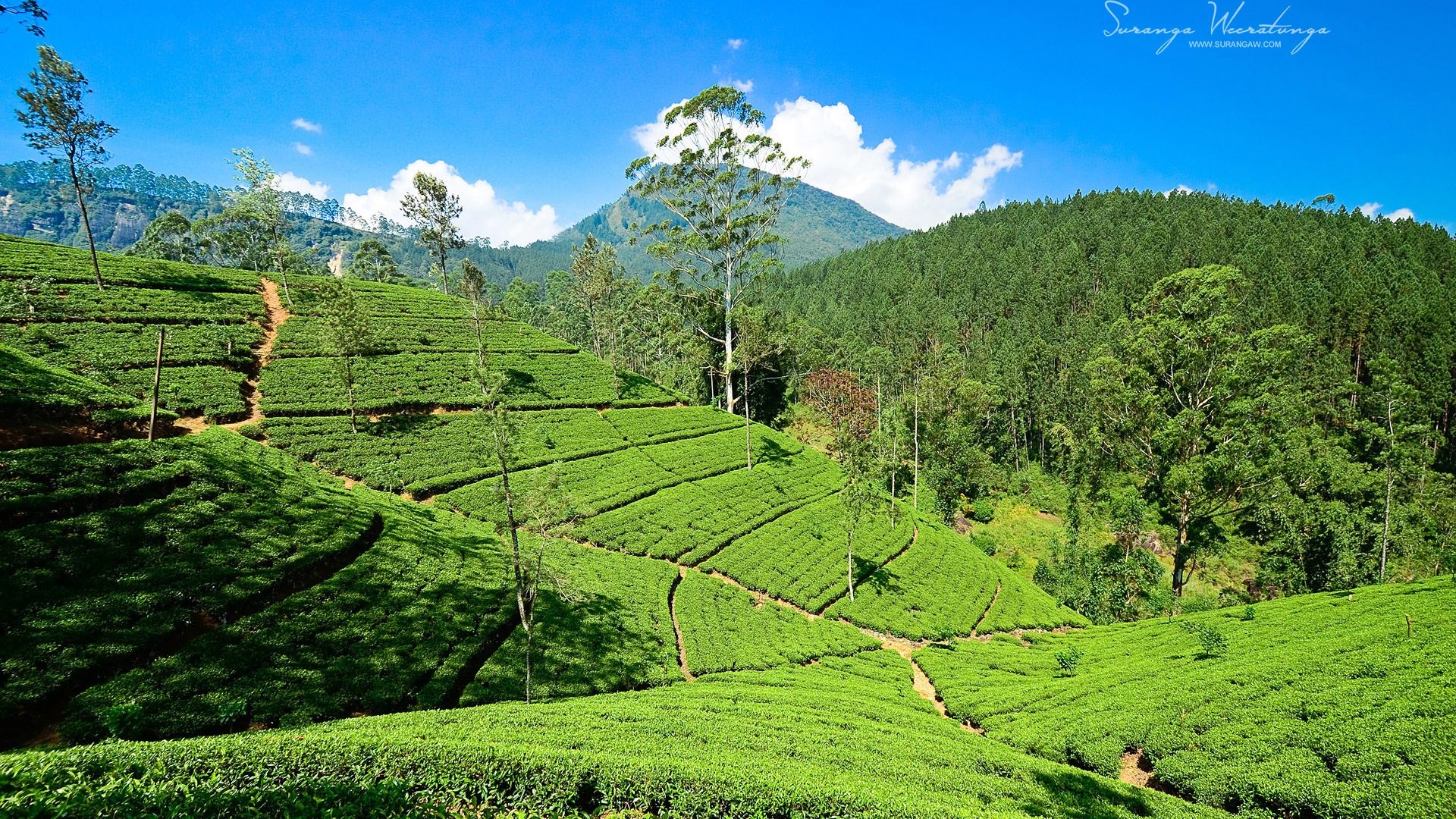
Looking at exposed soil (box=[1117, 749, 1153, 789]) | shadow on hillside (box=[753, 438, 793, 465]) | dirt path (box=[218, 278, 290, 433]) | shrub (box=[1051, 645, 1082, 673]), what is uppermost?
dirt path (box=[218, 278, 290, 433])

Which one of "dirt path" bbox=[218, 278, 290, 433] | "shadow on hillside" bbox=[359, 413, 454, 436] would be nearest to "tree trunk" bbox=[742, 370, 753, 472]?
"shadow on hillside" bbox=[359, 413, 454, 436]

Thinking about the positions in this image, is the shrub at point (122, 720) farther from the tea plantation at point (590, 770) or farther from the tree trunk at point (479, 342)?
the tree trunk at point (479, 342)

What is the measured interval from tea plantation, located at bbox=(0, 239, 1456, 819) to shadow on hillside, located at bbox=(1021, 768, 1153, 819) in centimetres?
8

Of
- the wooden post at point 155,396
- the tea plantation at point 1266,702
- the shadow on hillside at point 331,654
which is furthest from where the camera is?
the wooden post at point 155,396

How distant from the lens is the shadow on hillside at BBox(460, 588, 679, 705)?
1642 cm

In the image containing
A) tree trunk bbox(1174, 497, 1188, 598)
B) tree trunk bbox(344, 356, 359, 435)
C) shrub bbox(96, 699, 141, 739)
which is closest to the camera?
shrub bbox(96, 699, 141, 739)

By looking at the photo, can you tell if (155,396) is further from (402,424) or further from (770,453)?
(770,453)

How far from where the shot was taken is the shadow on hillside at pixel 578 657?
1642 cm

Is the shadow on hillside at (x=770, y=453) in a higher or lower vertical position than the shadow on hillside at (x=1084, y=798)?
higher

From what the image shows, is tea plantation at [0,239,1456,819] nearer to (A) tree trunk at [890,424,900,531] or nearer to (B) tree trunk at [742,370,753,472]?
(A) tree trunk at [890,424,900,531]

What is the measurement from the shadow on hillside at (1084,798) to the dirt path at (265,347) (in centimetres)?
4152

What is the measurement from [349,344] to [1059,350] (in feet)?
281

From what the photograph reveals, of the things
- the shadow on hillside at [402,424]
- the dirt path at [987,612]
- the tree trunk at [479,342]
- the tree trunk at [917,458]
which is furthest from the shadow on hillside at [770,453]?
the tree trunk at [479,342]

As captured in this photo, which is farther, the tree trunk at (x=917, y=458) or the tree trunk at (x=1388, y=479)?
the tree trunk at (x=917, y=458)
